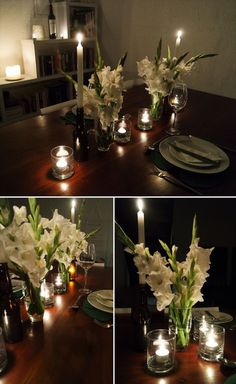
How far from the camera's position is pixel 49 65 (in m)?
2.98

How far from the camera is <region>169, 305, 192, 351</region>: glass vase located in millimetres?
844

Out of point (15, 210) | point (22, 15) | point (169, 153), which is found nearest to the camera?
point (15, 210)

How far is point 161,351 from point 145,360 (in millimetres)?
43

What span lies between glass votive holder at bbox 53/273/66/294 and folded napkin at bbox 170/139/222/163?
52 cm

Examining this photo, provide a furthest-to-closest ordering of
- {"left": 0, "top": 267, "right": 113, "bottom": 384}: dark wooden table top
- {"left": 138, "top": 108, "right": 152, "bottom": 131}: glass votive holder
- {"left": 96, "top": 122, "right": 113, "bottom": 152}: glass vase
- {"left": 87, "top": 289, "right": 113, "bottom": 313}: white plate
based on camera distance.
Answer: {"left": 138, "top": 108, "right": 152, "bottom": 131}: glass votive holder, {"left": 96, "top": 122, "right": 113, "bottom": 152}: glass vase, {"left": 87, "top": 289, "right": 113, "bottom": 313}: white plate, {"left": 0, "top": 267, "right": 113, "bottom": 384}: dark wooden table top

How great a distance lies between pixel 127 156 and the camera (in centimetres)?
110

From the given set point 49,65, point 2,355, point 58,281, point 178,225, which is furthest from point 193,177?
point 49,65

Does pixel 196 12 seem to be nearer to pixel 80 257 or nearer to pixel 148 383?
pixel 80 257

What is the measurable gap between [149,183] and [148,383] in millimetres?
478

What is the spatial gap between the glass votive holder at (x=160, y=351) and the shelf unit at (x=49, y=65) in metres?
2.37

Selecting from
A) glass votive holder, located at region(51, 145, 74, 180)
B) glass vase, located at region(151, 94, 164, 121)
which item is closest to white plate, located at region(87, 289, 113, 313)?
glass votive holder, located at region(51, 145, 74, 180)

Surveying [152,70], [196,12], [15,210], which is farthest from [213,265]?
[196,12]

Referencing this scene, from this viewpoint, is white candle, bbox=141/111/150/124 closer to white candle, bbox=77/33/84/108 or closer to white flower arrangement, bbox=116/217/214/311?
white candle, bbox=77/33/84/108

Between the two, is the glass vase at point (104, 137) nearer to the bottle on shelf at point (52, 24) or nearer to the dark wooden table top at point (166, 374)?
the dark wooden table top at point (166, 374)
